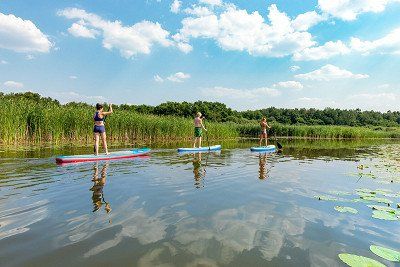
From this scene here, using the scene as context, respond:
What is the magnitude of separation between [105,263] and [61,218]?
187 cm

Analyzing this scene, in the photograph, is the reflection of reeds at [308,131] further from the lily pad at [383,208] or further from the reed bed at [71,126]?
the lily pad at [383,208]

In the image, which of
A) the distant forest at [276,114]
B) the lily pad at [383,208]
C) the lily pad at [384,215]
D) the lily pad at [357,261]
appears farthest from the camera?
the distant forest at [276,114]

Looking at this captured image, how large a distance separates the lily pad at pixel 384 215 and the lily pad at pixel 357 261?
213 cm

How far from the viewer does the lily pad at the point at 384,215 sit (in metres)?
5.25

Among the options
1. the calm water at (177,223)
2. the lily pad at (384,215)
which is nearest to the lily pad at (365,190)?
the calm water at (177,223)

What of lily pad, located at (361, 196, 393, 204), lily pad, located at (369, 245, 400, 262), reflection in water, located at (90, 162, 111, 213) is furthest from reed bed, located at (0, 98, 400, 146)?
lily pad, located at (369, 245, 400, 262)

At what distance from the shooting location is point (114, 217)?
4895mm

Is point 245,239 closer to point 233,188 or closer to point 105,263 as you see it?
point 105,263

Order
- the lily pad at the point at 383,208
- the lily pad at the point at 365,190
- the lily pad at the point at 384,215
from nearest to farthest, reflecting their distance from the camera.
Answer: the lily pad at the point at 384,215
the lily pad at the point at 383,208
the lily pad at the point at 365,190

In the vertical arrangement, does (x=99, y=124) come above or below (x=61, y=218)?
above

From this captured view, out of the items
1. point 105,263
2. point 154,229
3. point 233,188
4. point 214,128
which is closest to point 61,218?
point 154,229

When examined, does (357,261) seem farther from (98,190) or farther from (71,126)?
(71,126)

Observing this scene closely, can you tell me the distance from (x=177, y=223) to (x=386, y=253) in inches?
109

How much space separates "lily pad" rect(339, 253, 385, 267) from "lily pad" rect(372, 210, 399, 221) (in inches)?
83.7
